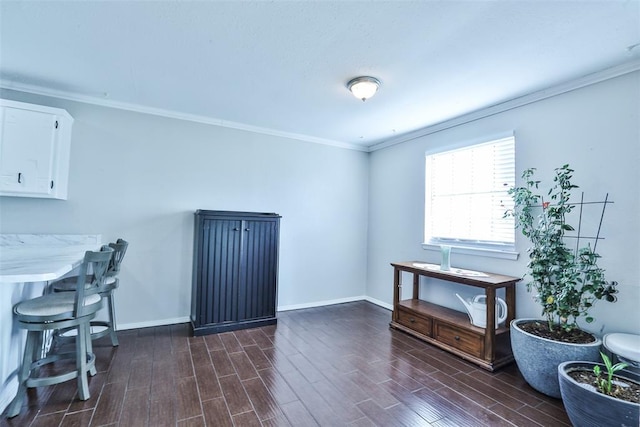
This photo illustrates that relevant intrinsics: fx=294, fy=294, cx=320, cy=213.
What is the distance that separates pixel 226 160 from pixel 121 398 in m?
2.69

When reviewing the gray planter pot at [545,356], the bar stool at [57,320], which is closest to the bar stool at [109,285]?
the bar stool at [57,320]

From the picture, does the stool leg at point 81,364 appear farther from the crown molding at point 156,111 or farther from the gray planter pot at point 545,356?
the gray planter pot at point 545,356

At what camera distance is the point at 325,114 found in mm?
3516

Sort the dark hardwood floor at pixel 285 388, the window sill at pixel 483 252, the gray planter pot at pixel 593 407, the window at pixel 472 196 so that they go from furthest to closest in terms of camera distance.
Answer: the window at pixel 472 196 → the window sill at pixel 483 252 → the dark hardwood floor at pixel 285 388 → the gray planter pot at pixel 593 407

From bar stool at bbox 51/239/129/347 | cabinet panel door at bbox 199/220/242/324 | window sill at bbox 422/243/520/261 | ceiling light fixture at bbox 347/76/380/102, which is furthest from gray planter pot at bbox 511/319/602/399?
bar stool at bbox 51/239/129/347

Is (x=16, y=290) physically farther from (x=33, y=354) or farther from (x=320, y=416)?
(x=320, y=416)

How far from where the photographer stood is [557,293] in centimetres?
228

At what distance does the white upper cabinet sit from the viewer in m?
2.64

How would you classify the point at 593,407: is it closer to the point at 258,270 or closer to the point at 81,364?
the point at 258,270

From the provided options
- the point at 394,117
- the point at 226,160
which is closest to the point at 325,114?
the point at 394,117

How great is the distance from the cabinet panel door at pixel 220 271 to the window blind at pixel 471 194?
2.48 m

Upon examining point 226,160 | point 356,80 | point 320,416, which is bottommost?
point 320,416

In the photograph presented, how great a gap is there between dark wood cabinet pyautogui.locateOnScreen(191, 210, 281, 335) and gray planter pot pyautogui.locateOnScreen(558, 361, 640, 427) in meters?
2.79

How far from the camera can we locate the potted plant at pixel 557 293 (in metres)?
2.12
